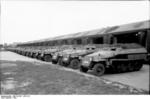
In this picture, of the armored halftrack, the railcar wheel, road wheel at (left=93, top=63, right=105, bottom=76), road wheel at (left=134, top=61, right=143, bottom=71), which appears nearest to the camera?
road wheel at (left=93, top=63, right=105, bottom=76)

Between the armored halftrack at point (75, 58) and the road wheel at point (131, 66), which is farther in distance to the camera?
the armored halftrack at point (75, 58)

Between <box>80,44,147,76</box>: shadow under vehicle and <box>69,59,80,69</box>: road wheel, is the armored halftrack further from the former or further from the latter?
<box>80,44,147,76</box>: shadow under vehicle

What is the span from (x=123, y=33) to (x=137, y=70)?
6.48 m

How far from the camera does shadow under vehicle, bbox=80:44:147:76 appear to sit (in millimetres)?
7062

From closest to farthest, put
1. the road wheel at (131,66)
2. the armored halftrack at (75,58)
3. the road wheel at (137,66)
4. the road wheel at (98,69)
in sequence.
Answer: the road wheel at (98,69) < the road wheel at (131,66) < the road wheel at (137,66) < the armored halftrack at (75,58)

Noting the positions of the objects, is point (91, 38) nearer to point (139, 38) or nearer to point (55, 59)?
point (139, 38)

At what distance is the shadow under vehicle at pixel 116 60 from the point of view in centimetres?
706

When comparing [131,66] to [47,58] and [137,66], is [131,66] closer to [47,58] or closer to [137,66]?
[137,66]

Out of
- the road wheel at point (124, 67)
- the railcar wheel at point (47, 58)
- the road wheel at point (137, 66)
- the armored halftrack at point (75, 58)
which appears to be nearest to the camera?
the road wheel at point (124, 67)

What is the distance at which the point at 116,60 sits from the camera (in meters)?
7.25

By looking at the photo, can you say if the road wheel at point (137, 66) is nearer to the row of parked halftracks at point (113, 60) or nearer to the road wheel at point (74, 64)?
the row of parked halftracks at point (113, 60)

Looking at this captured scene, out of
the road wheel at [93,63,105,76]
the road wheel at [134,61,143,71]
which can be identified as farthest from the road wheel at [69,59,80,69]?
the road wheel at [134,61,143,71]

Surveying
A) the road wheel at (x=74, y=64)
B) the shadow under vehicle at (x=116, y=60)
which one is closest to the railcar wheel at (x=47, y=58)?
the road wheel at (x=74, y=64)

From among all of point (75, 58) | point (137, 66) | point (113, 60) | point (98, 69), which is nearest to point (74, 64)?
point (75, 58)
